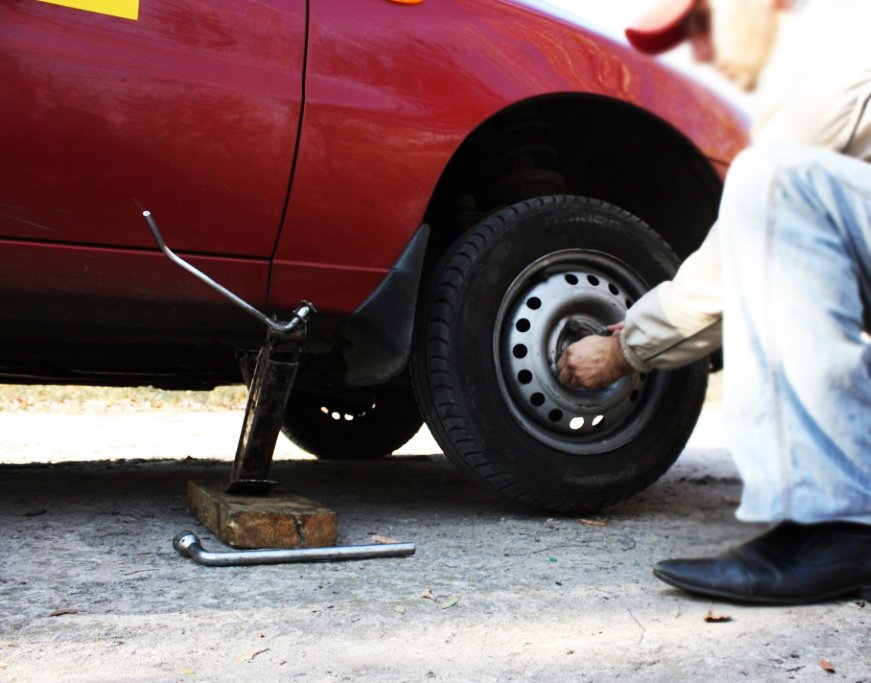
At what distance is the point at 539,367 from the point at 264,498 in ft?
2.30

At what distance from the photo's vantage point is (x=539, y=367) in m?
2.21

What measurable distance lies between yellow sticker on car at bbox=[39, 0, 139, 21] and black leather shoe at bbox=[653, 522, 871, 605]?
1504mm

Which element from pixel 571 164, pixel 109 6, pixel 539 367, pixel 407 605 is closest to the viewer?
pixel 407 605

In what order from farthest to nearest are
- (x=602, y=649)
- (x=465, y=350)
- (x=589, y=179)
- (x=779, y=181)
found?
(x=589, y=179) < (x=465, y=350) < (x=602, y=649) < (x=779, y=181)

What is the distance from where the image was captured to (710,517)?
3.63ft

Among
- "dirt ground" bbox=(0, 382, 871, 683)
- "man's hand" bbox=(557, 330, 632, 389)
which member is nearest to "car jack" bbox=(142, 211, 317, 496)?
"dirt ground" bbox=(0, 382, 871, 683)

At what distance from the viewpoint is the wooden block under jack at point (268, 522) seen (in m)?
1.92

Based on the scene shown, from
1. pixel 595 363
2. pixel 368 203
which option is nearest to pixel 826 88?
pixel 595 363

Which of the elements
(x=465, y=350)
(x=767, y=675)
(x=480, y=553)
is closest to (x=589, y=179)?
(x=465, y=350)

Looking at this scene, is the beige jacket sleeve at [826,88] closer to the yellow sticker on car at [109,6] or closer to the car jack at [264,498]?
the car jack at [264,498]

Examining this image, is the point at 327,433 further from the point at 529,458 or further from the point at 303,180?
the point at 303,180

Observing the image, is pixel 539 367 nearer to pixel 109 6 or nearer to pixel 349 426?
pixel 109 6

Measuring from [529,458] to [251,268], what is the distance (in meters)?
0.77

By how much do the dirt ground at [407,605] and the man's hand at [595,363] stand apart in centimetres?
22
